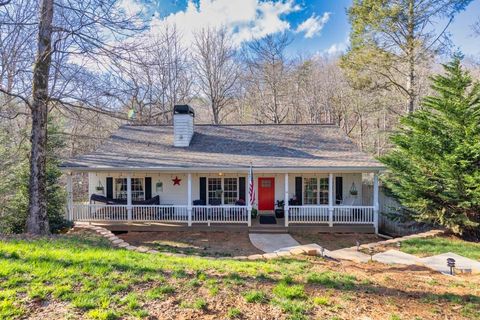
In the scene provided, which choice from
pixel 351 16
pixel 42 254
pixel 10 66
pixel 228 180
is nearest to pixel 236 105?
pixel 351 16

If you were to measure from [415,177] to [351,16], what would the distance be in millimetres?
10853

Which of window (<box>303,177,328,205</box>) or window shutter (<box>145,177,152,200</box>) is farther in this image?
window shutter (<box>145,177,152,200</box>)

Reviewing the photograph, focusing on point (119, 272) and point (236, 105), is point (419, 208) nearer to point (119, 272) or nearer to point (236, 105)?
point (119, 272)

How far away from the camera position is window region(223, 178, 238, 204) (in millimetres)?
12625

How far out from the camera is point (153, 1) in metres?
7.88

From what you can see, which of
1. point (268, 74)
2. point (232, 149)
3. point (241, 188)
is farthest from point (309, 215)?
point (268, 74)

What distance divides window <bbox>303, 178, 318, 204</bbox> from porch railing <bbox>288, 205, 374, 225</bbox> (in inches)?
45.1

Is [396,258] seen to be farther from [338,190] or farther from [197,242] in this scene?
[197,242]

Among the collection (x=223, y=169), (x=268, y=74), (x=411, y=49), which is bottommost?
(x=223, y=169)

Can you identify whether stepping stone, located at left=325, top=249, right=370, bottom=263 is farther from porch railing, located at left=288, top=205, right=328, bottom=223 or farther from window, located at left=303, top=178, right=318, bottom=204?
window, located at left=303, top=178, right=318, bottom=204

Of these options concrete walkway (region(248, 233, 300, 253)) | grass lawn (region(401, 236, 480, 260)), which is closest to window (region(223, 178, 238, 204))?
concrete walkway (region(248, 233, 300, 253))

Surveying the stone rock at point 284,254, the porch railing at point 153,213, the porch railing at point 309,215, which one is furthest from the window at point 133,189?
the stone rock at point 284,254

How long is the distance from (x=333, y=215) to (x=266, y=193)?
293 centimetres

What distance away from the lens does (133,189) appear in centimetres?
1277
